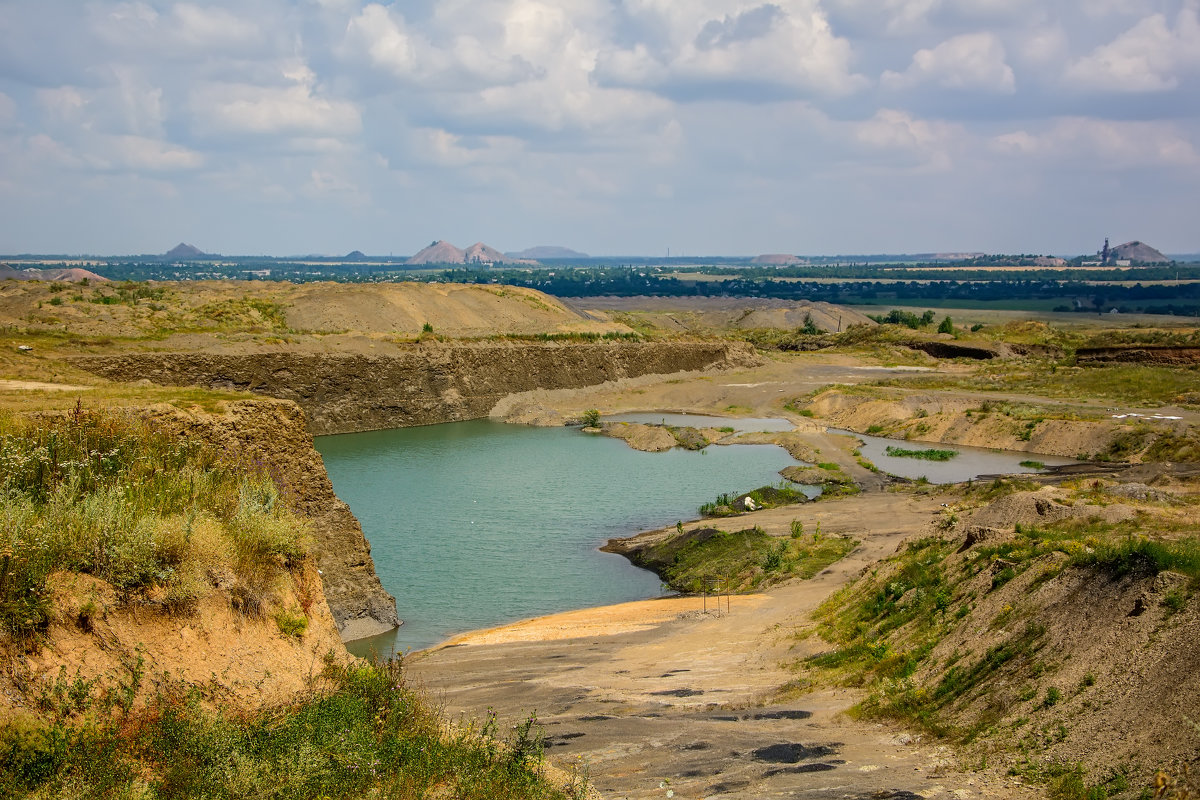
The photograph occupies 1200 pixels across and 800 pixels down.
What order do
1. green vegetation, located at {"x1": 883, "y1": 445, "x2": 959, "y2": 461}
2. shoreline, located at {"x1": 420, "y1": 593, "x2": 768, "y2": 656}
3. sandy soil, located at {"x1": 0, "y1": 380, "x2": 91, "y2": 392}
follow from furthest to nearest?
green vegetation, located at {"x1": 883, "y1": 445, "x2": 959, "y2": 461}, sandy soil, located at {"x1": 0, "y1": 380, "x2": 91, "y2": 392}, shoreline, located at {"x1": 420, "y1": 593, "x2": 768, "y2": 656}

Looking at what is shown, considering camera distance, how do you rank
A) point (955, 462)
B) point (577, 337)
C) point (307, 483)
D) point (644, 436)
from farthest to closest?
point (577, 337) → point (644, 436) → point (955, 462) → point (307, 483)

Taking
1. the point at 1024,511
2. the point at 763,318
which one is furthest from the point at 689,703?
the point at 763,318

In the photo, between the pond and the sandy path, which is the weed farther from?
the pond

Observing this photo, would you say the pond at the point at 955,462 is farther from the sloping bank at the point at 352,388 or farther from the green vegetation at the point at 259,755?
the green vegetation at the point at 259,755

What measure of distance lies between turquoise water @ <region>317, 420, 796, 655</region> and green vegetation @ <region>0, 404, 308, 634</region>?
2.88 m

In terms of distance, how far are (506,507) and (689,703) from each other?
Answer: 2081cm

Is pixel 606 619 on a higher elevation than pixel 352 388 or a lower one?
lower

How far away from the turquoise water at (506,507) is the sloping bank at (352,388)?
1444 millimetres

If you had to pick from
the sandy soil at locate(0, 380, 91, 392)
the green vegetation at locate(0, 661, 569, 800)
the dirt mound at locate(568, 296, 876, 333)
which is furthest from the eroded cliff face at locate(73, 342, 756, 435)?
the green vegetation at locate(0, 661, 569, 800)

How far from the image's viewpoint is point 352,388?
54.0m

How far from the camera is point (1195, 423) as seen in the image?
1703 inches

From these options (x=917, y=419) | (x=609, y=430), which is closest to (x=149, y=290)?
(x=609, y=430)

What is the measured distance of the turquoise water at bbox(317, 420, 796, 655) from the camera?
77.7ft

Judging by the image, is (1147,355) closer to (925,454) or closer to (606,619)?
(925,454)
